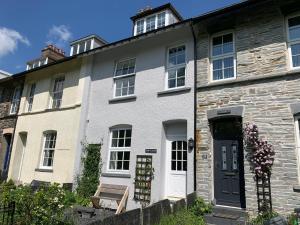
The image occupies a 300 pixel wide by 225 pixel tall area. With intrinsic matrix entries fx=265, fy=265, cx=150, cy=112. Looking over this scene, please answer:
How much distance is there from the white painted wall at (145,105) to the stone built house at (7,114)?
23.1 feet

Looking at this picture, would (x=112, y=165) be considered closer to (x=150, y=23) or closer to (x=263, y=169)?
(x=263, y=169)

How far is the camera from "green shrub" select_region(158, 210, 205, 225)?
664 centimetres

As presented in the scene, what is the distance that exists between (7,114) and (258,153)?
52.5 ft

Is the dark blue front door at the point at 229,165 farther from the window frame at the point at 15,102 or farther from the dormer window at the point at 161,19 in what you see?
the window frame at the point at 15,102

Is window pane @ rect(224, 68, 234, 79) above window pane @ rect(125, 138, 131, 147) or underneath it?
above

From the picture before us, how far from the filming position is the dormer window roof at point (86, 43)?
16.8 m

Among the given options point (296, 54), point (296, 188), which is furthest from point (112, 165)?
point (296, 54)

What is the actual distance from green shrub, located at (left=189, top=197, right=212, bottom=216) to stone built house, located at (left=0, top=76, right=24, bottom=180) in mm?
12498

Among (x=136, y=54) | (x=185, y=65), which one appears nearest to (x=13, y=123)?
(x=136, y=54)

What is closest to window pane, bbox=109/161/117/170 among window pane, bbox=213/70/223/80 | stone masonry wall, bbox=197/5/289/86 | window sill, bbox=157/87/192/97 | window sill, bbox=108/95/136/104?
window sill, bbox=108/95/136/104

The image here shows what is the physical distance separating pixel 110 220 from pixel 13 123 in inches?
540

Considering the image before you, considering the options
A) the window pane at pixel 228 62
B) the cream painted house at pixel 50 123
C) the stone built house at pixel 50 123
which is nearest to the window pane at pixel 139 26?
the cream painted house at pixel 50 123

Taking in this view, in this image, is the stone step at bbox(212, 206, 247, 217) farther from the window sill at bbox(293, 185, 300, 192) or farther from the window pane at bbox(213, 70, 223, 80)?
the window pane at bbox(213, 70, 223, 80)

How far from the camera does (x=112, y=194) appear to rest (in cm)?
1053
